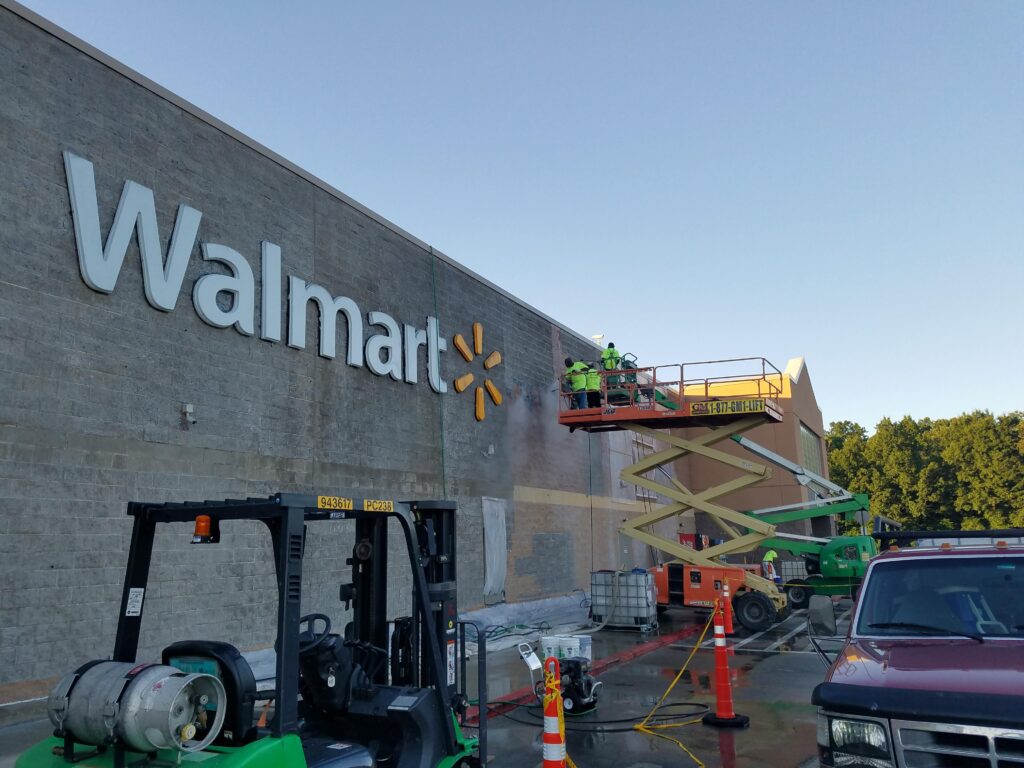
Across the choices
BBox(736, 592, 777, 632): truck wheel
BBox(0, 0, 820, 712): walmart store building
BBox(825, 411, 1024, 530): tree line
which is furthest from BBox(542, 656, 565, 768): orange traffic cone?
BBox(825, 411, 1024, 530): tree line

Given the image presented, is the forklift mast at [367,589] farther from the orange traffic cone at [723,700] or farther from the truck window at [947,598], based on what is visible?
the orange traffic cone at [723,700]

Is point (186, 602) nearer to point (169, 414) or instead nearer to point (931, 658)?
point (169, 414)

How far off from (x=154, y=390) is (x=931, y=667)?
33.4 feet

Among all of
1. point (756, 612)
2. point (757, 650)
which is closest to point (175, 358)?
point (757, 650)

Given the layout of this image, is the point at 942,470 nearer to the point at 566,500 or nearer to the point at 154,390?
the point at 566,500

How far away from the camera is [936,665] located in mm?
4473

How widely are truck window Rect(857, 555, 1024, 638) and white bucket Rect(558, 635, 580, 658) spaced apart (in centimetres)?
423

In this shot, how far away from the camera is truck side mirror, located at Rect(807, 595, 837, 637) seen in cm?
552

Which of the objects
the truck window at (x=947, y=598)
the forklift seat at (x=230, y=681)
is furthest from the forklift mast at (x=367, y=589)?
the truck window at (x=947, y=598)

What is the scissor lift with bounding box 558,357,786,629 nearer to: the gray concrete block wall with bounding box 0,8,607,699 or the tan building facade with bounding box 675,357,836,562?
the gray concrete block wall with bounding box 0,8,607,699

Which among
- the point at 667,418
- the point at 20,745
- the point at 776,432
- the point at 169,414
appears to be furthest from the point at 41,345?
the point at 776,432

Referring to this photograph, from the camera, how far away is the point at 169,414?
36.6 feet

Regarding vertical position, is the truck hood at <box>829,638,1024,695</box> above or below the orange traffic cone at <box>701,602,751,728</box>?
above

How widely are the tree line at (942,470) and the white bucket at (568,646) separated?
51.3m
